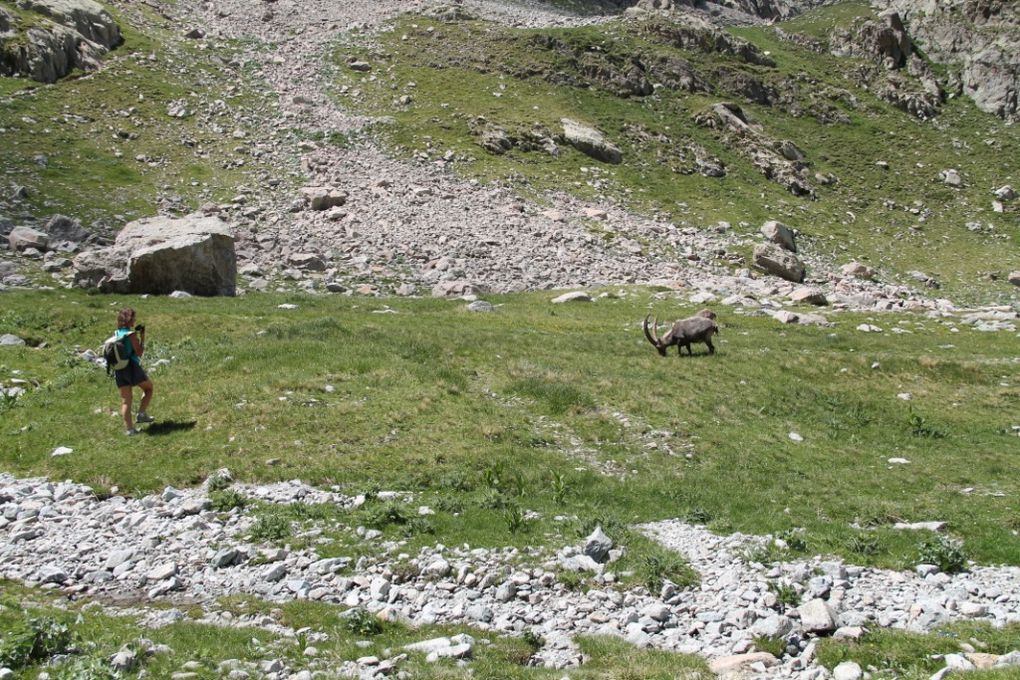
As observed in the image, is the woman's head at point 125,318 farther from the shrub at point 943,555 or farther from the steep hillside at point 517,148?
the steep hillside at point 517,148

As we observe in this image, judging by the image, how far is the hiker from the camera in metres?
18.6

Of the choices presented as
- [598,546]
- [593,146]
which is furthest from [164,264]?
[593,146]

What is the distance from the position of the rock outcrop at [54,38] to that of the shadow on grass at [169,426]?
172ft

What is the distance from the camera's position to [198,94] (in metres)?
62.5

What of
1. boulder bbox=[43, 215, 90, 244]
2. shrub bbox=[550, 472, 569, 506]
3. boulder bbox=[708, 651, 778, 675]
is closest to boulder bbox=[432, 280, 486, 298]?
boulder bbox=[43, 215, 90, 244]

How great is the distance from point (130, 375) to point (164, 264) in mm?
18653

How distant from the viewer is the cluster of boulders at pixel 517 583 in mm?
10875

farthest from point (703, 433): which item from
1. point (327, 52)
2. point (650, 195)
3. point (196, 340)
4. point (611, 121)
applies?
point (327, 52)

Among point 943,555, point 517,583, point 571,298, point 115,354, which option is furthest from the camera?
point 571,298

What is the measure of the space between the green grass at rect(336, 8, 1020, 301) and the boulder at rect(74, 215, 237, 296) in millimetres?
25262

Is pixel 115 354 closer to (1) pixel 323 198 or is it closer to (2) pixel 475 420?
(2) pixel 475 420

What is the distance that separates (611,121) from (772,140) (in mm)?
16871

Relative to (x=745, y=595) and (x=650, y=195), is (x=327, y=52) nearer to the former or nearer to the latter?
(x=650, y=195)

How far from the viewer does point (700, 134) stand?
236 ft
